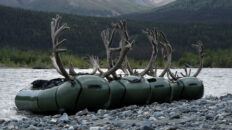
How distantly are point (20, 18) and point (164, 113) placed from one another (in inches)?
4881

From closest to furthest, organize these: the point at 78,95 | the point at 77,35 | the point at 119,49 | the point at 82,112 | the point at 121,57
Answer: the point at 82,112, the point at 78,95, the point at 121,57, the point at 119,49, the point at 77,35

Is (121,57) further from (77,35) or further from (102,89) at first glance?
(77,35)

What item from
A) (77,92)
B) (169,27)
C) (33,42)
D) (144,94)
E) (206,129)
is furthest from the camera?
(169,27)

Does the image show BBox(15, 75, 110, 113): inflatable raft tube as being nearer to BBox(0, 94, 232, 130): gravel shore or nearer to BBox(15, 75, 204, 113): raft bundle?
BBox(15, 75, 204, 113): raft bundle

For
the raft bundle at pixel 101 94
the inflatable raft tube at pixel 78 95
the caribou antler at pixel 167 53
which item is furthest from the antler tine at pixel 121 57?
the caribou antler at pixel 167 53

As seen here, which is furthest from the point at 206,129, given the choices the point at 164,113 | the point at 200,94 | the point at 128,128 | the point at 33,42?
the point at 33,42

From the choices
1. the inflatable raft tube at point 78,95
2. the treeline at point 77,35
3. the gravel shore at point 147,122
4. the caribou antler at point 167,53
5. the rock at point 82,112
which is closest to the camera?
the gravel shore at point 147,122

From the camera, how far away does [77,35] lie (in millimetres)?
132125

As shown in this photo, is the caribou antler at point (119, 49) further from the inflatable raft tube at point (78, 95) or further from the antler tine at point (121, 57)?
the inflatable raft tube at point (78, 95)

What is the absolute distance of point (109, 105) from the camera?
39.8 ft

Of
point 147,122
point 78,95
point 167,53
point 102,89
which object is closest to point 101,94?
point 102,89

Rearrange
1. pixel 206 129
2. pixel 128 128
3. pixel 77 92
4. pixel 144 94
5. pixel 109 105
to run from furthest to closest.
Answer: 1. pixel 144 94
2. pixel 109 105
3. pixel 77 92
4. pixel 128 128
5. pixel 206 129

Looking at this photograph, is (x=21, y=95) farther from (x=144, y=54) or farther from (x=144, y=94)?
(x=144, y=54)

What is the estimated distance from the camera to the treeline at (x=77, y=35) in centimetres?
12719
